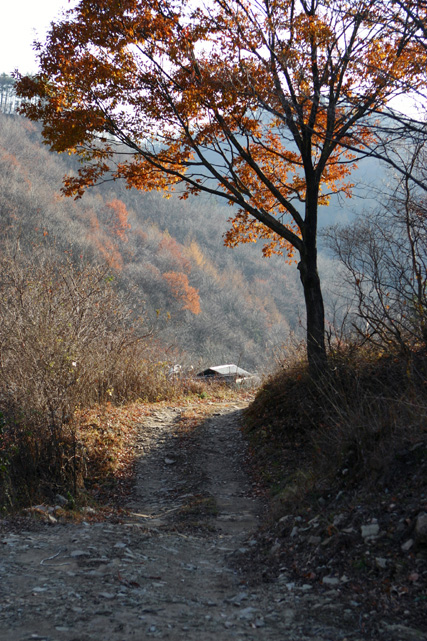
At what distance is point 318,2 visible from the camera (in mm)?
7590

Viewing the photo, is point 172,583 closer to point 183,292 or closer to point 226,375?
point 226,375

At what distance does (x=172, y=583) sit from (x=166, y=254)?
57.2 m

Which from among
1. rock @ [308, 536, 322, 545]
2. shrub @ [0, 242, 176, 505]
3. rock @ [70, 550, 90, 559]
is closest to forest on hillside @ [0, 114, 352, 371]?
shrub @ [0, 242, 176, 505]

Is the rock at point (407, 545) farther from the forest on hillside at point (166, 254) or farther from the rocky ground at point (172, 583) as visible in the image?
the forest on hillside at point (166, 254)

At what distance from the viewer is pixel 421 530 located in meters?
3.28

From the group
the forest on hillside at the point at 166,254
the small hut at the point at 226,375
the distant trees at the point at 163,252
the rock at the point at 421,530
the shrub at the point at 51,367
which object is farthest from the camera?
the distant trees at the point at 163,252

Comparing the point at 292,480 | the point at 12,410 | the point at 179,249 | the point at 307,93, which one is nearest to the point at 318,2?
the point at 307,93

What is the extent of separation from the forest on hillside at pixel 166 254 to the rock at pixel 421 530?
35.3m

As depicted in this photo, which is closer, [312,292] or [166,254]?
[312,292]

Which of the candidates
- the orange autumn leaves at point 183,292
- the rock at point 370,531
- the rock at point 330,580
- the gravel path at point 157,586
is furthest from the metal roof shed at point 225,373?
the orange autumn leaves at point 183,292

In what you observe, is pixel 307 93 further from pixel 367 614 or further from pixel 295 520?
pixel 367 614

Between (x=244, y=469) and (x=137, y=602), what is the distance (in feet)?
15.4

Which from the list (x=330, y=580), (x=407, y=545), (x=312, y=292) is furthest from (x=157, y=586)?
(x=312, y=292)

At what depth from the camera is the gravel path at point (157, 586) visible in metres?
2.79
